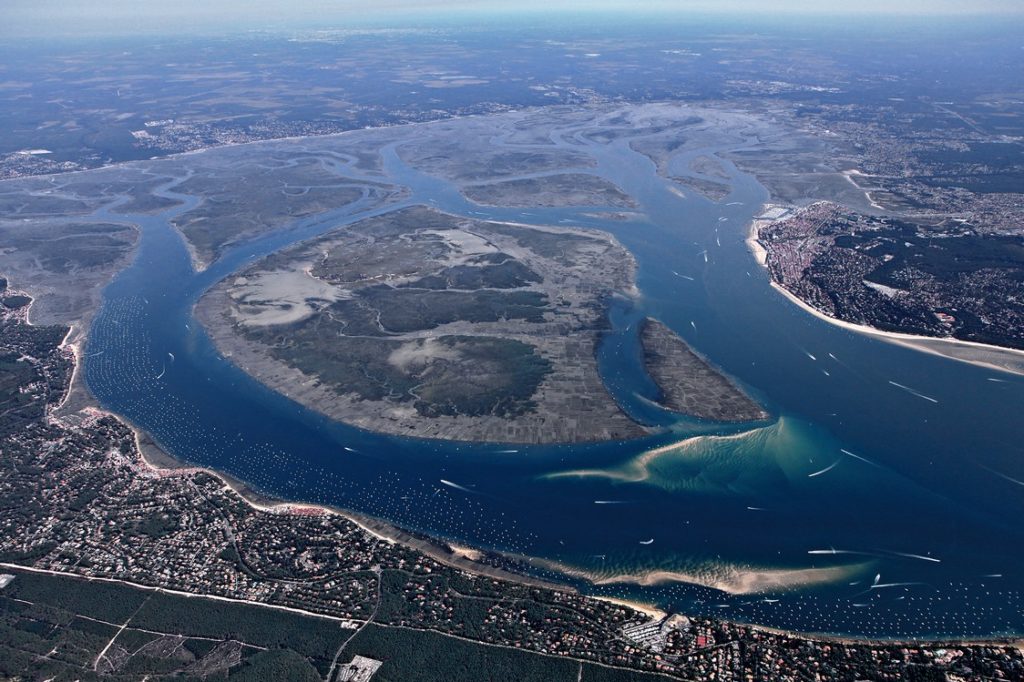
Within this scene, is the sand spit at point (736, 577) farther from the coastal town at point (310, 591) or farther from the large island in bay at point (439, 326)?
the large island in bay at point (439, 326)

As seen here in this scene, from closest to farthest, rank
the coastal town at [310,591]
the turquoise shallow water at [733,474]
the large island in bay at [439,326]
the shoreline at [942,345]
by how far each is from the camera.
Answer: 1. the coastal town at [310,591]
2. the turquoise shallow water at [733,474]
3. the large island in bay at [439,326]
4. the shoreline at [942,345]

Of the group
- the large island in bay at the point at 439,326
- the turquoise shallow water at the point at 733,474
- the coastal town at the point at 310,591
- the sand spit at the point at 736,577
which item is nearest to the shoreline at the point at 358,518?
the coastal town at the point at 310,591

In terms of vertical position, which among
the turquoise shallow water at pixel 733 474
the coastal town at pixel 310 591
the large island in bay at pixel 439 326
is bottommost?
the coastal town at pixel 310 591

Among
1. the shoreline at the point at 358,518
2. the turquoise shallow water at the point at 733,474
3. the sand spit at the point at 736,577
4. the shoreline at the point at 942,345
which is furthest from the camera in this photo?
the shoreline at the point at 942,345

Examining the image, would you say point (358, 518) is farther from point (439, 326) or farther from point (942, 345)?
point (942, 345)

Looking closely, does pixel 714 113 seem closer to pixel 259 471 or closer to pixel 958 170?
pixel 958 170

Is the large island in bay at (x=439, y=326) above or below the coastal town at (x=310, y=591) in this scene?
above

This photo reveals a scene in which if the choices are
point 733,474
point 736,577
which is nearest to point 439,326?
point 733,474

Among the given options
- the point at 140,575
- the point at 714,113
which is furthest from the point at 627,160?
the point at 140,575

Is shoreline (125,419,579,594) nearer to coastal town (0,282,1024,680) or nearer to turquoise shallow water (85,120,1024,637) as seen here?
coastal town (0,282,1024,680)
